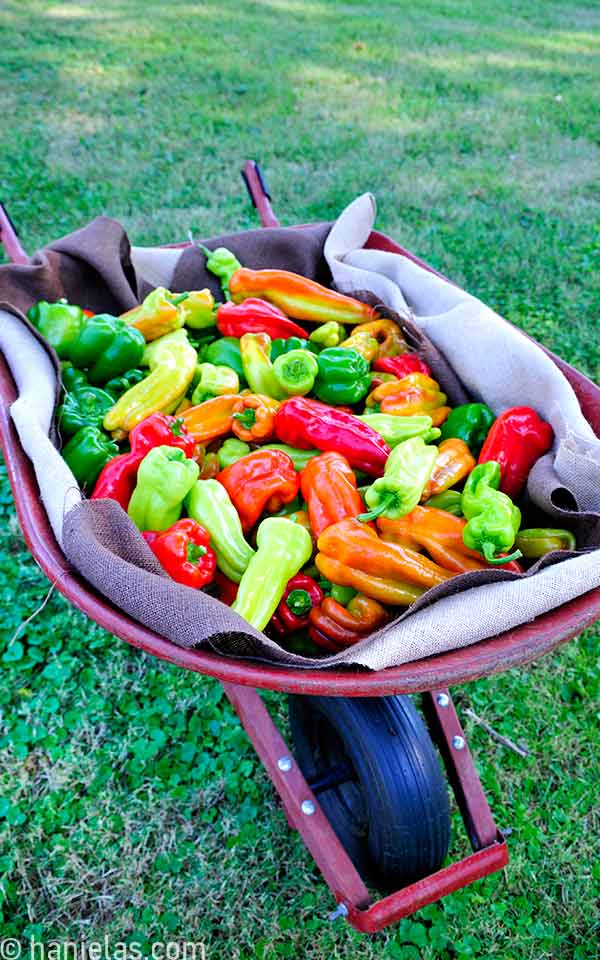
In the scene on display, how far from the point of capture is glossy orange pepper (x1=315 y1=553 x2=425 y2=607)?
1785 millimetres

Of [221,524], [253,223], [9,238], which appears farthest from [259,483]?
[253,223]

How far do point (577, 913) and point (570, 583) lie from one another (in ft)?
4.52

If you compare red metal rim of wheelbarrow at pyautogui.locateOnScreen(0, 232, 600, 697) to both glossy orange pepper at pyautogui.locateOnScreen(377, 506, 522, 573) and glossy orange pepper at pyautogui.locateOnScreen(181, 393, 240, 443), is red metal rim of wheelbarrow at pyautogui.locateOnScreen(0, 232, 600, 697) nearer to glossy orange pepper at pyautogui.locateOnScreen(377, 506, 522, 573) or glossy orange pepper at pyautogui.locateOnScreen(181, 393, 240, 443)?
glossy orange pepper at pyautogui.locateOnScreen(377, 506, 522, 573)

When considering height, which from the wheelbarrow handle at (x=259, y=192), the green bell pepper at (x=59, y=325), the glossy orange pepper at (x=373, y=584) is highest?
the wheelbarrow handle at (x=259, y=192)

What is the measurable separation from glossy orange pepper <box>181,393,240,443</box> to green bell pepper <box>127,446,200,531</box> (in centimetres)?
28

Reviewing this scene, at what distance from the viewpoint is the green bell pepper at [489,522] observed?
176 cm

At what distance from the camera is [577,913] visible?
2330 mm

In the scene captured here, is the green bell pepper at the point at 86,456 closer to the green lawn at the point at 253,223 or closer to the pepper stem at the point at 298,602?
the pepper stem at the point at 298,602

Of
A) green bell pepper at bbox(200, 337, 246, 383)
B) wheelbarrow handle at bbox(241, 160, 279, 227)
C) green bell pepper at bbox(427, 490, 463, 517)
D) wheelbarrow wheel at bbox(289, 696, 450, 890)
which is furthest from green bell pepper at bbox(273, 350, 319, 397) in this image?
wheelbarrow handle at bbox(241, 160, 279, 227)

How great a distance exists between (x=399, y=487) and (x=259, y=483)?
374mm

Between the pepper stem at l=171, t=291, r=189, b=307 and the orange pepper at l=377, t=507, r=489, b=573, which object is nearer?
the orange pepper at l=377, t=507, r=489, b=573

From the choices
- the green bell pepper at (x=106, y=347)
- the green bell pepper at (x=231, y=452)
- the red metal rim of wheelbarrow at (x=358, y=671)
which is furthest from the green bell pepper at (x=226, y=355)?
the red metal rim of wheelbarrow at (x=358, y=671)

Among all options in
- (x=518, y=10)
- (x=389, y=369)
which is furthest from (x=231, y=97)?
(x=389, y=369)

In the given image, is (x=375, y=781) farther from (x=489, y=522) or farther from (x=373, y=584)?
(x=489, y=522)
